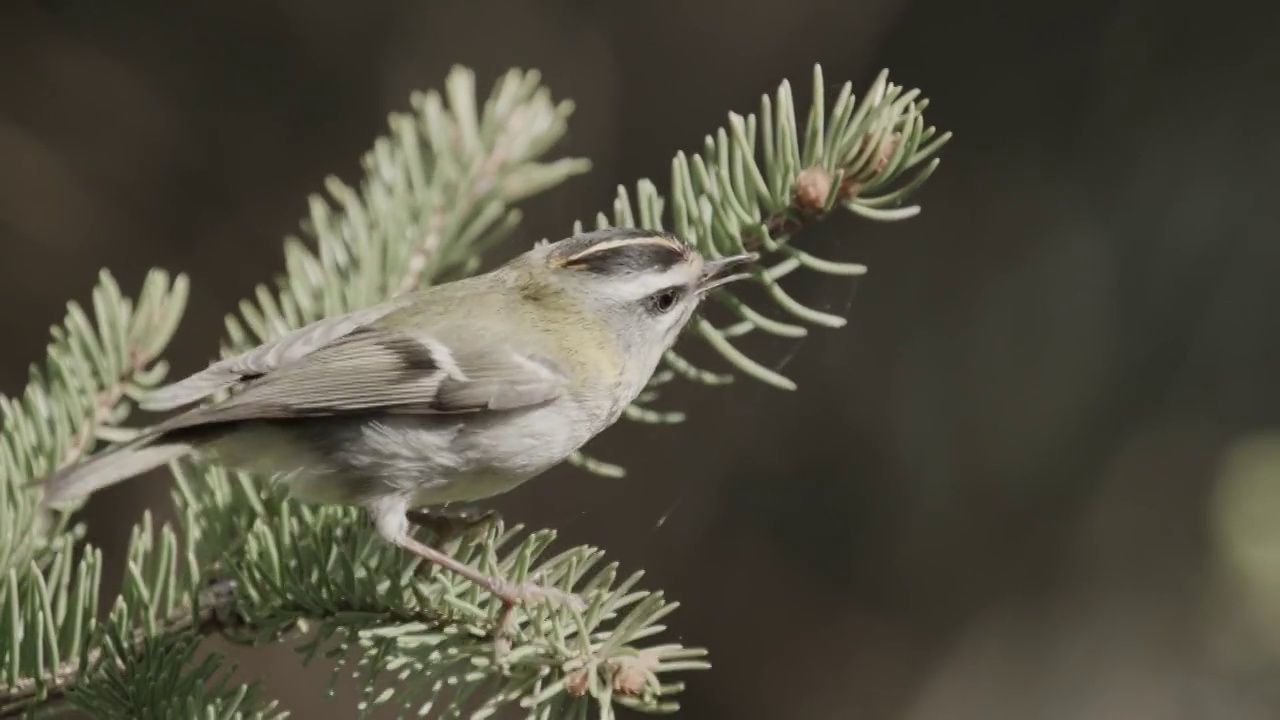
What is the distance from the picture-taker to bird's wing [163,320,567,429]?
132 centimetres

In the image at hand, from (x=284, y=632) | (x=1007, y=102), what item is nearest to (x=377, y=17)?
(x=1007, y=102)

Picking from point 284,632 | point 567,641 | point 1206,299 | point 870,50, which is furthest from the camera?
point 870,50

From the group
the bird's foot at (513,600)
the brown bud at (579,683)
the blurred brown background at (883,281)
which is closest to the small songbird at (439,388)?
the bird's foot at (513,600)

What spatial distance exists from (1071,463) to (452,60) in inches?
53.7

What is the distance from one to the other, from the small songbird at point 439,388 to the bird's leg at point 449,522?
0.02 m

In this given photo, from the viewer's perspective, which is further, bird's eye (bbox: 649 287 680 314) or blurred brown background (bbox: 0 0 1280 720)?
blurred brown background (bbox: 0 0 1280 720)

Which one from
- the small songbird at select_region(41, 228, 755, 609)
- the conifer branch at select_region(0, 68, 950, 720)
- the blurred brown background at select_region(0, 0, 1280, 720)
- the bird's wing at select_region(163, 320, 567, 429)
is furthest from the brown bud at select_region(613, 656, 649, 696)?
the blurred brown background at select_region(0, 0, 1280, 720)

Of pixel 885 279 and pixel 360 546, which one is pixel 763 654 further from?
pixel 360 546

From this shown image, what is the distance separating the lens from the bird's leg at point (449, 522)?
1.29 meters

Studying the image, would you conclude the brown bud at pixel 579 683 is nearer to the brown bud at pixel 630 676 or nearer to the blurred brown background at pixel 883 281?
the brown bud at pixel 630 676

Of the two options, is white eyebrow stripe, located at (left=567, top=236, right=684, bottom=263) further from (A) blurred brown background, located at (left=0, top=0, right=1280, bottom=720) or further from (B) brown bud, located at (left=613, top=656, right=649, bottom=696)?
(A) blurred brown background, located at (left=0, top=0, right=1280, bottom=720)

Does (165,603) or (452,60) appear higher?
(452,60)

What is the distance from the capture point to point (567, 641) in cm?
102

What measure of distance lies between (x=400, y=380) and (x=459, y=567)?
0.29 metres
